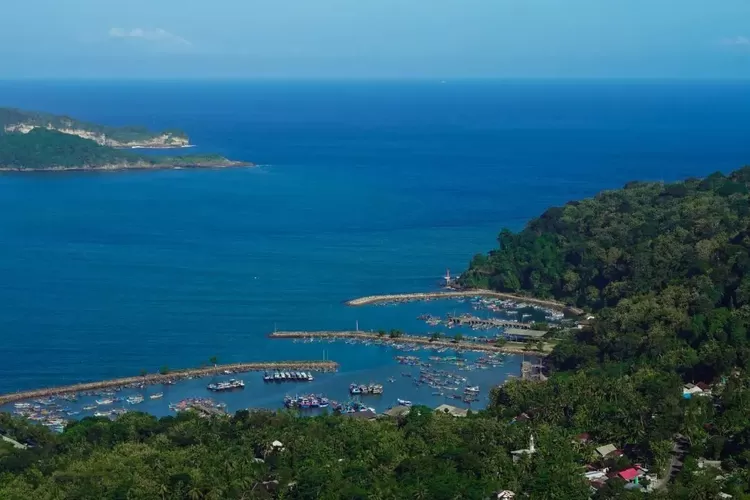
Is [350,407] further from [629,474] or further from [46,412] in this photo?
[629,474]

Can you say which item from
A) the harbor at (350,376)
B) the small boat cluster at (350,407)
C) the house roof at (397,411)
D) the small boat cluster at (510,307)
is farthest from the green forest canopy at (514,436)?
the small boat cluster at (510,307)

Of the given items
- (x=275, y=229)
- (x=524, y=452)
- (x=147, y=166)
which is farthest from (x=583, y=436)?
(x=147, y=166)

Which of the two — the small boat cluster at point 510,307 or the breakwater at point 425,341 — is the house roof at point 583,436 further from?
the small boat cluster at point 510,307

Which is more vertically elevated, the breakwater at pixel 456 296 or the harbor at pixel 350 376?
the breakwater at pixel 456 296

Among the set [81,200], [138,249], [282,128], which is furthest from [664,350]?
[282,128]

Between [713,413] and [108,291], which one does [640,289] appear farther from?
[108,291]
